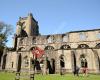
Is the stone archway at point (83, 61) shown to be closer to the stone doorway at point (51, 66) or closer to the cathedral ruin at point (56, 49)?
the cathedral ruin at point (56, 49)

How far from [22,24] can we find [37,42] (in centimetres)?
1454

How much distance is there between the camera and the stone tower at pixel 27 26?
62.0 metres

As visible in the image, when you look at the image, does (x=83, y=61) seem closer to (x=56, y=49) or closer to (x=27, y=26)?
(x=56, y=49)

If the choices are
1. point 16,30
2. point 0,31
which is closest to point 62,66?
point 16,30

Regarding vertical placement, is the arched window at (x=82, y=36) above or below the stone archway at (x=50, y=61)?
above

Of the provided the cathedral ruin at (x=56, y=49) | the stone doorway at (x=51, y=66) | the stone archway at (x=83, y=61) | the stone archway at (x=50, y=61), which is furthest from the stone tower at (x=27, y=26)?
the stone archway at (x=83, y=61)

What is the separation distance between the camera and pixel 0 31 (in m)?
63.6

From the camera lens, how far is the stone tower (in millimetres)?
62034

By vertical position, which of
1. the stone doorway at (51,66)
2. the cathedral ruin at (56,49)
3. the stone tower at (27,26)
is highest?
the stone tower at (27,26)

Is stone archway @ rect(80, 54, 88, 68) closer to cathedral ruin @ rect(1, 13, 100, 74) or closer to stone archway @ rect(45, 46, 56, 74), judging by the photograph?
cathedral ruin @ rect(1, 13, 100, 74)

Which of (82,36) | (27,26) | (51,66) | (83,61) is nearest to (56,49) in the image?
(51,66)

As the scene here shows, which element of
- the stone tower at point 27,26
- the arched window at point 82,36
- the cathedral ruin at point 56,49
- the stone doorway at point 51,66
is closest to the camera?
the cathedral ruin at point 56,49

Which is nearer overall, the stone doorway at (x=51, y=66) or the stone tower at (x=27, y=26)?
the stone doorway at (x=51, y=66)

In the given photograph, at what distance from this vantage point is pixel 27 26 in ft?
213
